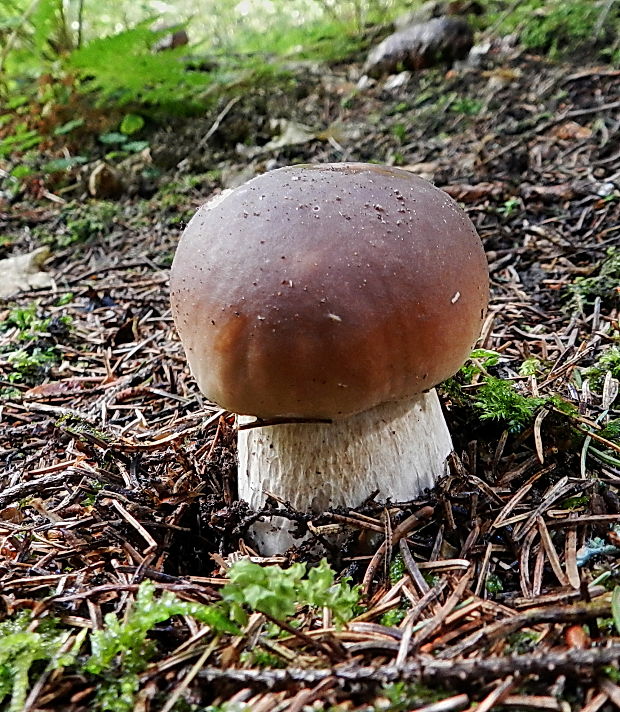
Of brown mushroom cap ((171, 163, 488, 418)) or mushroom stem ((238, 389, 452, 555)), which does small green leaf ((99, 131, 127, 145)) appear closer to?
brown mushroom cap ((171, 163, 488, 418))

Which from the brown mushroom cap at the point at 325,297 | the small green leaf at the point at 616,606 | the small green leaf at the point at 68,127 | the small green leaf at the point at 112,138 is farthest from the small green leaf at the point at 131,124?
the small green leaf at the point at 616,606

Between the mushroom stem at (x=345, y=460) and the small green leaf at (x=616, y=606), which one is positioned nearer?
the small green leaf at (x=616, y=606)

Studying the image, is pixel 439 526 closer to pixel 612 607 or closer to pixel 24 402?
pixel 612 607

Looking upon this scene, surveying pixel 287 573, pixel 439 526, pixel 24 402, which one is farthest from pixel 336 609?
pixel 24 402

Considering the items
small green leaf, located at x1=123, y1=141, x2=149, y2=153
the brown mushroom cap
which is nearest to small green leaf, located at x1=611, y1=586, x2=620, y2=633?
the brown mushroom cap

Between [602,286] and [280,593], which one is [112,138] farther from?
[280,593]

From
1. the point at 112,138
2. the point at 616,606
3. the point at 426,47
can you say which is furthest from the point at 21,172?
the point at 616,606

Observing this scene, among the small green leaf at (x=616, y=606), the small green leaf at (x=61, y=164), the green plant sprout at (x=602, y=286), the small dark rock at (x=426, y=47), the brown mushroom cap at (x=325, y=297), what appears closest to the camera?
the small green leaf at (x=616, y=606)

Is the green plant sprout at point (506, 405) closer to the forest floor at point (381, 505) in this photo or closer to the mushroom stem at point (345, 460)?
the forest floor at point (381, 505)
